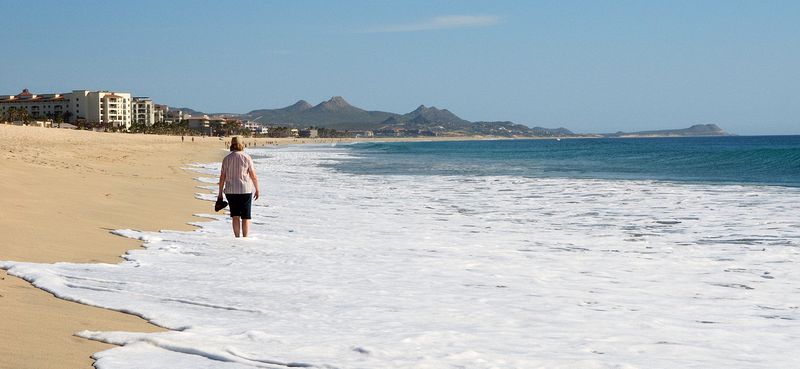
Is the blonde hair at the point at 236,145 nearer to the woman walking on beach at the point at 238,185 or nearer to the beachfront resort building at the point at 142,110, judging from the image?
the woman walking on beach at the point at 238,185

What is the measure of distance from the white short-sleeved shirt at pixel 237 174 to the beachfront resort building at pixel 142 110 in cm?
16606

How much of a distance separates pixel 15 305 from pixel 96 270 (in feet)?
4.77

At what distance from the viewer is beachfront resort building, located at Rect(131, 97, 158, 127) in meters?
168

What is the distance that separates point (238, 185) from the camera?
29.0 feet

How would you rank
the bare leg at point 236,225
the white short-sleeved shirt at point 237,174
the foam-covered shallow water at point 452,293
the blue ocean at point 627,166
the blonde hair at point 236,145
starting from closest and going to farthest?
the foam-covered shallow water at point 452,293, the bare leg at point 236,225, the white short-sleeved shirt at point 237,174, the blonde hair at point 236,145, the blue ocean at point 627,166

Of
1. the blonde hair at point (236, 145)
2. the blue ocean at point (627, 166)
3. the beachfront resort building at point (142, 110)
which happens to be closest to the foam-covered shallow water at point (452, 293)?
the blonde hair at point (236, 145)

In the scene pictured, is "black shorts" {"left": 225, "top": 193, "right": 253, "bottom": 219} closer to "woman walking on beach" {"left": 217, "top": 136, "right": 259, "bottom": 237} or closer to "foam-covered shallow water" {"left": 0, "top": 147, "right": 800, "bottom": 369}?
"woman walking on beach" {"left": 217, "top": 136, "right": 259, "bottom": 237}

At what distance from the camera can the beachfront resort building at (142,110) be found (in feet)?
550

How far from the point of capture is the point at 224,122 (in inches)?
7721

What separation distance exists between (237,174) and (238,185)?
0.42 ft

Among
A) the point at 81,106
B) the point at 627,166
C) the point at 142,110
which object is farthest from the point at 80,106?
the point at 627,166

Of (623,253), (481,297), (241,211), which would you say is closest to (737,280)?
(623,253)

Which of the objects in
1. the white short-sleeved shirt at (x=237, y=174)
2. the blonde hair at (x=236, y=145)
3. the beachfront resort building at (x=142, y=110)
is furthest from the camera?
the beachfront resort building at (x=142, y=110)

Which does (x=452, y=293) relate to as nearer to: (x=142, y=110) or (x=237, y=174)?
(x=237, y=174)
